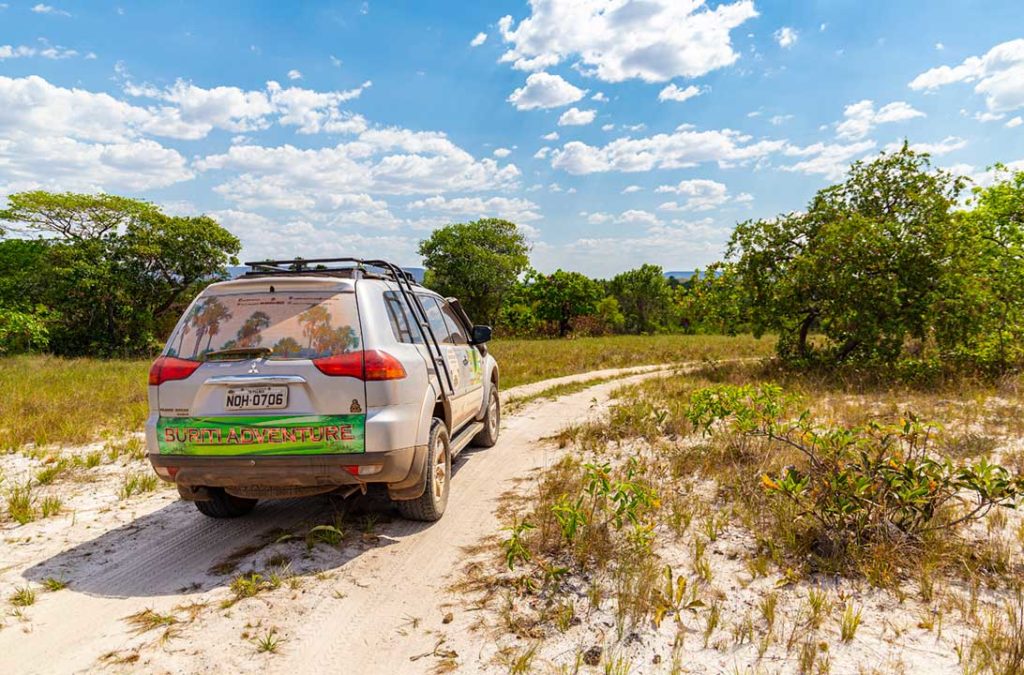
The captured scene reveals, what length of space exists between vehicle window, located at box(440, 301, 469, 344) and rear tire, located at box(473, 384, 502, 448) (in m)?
1.19

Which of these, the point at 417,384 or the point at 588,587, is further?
the point at 417,384

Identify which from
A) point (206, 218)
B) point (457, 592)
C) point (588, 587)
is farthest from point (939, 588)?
point (206, 218)

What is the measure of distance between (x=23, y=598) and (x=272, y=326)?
7.40 feet

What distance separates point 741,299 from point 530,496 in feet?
41.1

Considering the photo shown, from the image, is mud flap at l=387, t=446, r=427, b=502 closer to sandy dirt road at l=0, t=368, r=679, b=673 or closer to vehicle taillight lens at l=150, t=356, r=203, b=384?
sandy dirt road at l=0, t=368, r=679, b=673

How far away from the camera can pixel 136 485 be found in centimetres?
588

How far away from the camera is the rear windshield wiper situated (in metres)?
3.93

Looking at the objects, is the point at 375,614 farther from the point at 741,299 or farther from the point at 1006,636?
the point at 741,299

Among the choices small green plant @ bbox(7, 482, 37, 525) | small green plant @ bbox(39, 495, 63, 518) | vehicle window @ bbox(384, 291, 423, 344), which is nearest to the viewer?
vehicle window @ bbox(384, 291, 423, 344)

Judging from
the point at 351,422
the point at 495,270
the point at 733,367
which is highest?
the point at 495,270

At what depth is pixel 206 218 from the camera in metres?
27.9

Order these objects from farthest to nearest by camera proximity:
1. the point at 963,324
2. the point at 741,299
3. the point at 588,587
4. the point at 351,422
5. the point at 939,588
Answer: the point at 741,299 < the point at 963,324 < the point at 351,422 < the point at 588,587 < the point at 939,588

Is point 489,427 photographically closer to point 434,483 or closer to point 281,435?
point 434,483

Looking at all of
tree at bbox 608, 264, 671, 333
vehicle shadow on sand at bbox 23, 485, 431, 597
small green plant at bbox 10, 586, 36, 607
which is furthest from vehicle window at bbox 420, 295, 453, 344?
tree at bbox 608, 264, 671, 333
